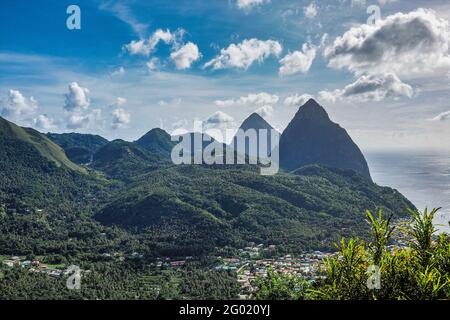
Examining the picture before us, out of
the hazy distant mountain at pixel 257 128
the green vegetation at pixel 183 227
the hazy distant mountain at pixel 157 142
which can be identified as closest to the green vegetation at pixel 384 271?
the green vegetation at pixel 183 227

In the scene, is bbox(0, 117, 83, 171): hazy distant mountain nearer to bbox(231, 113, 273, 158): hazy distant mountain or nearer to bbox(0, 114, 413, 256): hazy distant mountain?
bbox(0, 114, 413, 256): hazy distant mountain

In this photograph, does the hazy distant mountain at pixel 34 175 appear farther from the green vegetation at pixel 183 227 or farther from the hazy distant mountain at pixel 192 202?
the green vegetation at pixel 183 227

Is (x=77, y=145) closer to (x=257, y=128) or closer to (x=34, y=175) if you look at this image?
(x=257, y=128)

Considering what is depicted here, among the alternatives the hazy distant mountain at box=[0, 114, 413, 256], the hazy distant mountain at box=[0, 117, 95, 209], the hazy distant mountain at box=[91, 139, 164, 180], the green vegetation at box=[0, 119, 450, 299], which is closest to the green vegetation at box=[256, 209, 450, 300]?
the green vegetation at box=[0, 119, 450, 299]

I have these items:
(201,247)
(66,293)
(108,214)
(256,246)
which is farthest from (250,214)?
(66,293)

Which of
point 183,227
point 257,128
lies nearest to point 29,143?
point 183,227
